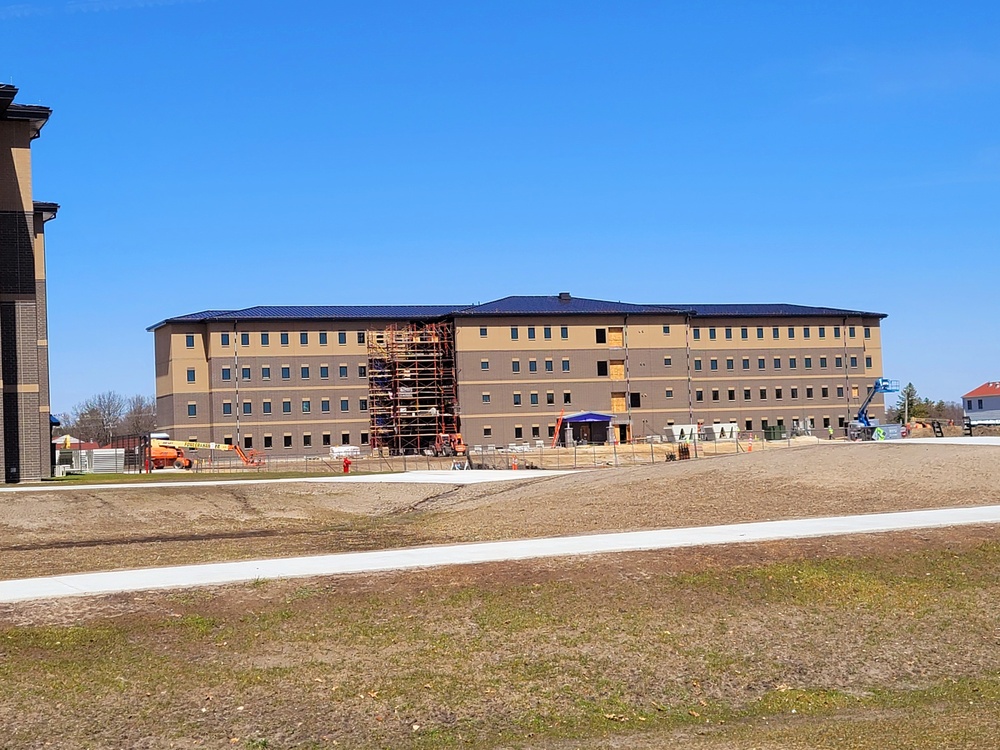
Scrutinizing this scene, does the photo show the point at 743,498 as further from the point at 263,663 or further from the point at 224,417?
the point at 224,417

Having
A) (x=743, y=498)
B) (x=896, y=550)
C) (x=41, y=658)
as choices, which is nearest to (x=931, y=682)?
(x=896, y=550)

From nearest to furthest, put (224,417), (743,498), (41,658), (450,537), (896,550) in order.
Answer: (41,658) → (896,550) → (450,537) → (743,498) → (224,417)

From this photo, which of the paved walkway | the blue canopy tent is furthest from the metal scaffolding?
the paved walkway

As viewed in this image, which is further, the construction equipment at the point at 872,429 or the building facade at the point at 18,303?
the construction equipment at the point at 872,429

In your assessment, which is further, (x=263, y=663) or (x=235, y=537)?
(x=235, y=537)

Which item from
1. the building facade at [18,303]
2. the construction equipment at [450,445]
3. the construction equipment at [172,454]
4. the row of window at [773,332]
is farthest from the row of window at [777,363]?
the building facade at [18,303]

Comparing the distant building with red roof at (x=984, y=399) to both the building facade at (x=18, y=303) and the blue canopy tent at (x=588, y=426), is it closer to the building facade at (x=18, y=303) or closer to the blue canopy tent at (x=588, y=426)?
the blue canopy tent at (x=588, y=426)

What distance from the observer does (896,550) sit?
20.9 meters

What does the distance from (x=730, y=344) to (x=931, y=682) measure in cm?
10297

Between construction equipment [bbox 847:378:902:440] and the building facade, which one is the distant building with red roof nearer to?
construction equipment [bbox 847:378:902:440]

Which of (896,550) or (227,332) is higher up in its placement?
(227,332)

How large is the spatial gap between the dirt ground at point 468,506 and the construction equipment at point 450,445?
57.5 metres

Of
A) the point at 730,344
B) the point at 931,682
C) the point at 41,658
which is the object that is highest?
the point at 730,344

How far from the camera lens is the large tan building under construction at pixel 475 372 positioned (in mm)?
104312
